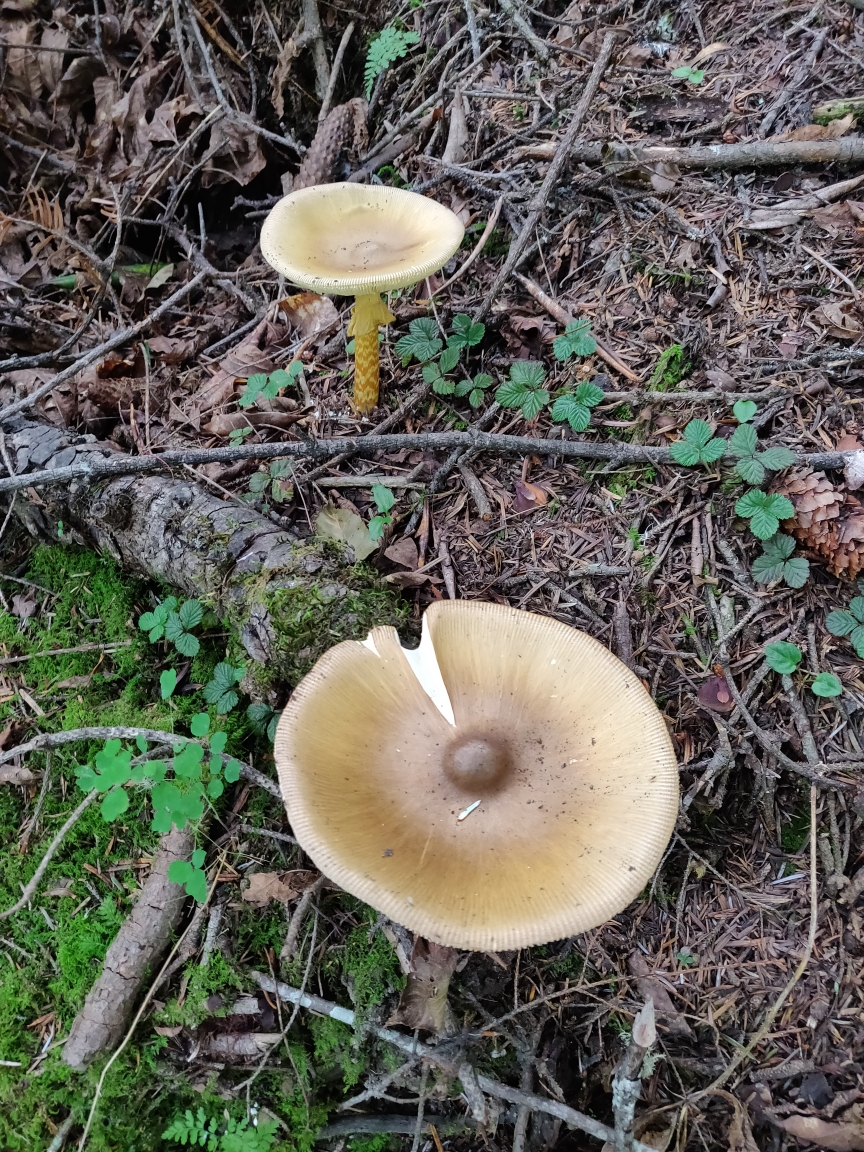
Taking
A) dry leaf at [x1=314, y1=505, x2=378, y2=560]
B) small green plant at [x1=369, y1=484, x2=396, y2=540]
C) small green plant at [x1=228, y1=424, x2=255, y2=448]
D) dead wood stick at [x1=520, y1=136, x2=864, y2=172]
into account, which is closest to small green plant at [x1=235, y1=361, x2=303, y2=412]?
small green plant at [x1=228, y1=424, x2=255, y2=448]

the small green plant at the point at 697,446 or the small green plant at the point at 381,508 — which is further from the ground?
the small green plant at the point at 697,446

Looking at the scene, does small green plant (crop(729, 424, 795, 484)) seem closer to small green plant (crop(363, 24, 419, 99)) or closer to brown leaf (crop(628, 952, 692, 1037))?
brown leaf (crop(628, 952, 692, 1037))

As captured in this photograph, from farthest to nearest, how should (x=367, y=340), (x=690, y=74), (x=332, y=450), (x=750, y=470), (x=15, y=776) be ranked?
(x=690, y=74), (x=367, y=340), (x=332, y=450), (x=15, y=776), (x=750, y=470)

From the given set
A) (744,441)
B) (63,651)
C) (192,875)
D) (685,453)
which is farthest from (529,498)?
(63,651)

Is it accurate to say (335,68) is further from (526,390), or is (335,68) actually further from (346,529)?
(346,529)

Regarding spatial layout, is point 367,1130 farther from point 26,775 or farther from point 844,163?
point 844,163

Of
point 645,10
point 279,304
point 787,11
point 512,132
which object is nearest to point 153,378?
point 279,304

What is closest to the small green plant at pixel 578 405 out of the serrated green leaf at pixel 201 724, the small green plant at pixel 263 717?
the small green plant at pixel 263 717

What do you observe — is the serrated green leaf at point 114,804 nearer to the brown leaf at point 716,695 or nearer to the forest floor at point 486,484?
the forest floor at point 486,484
